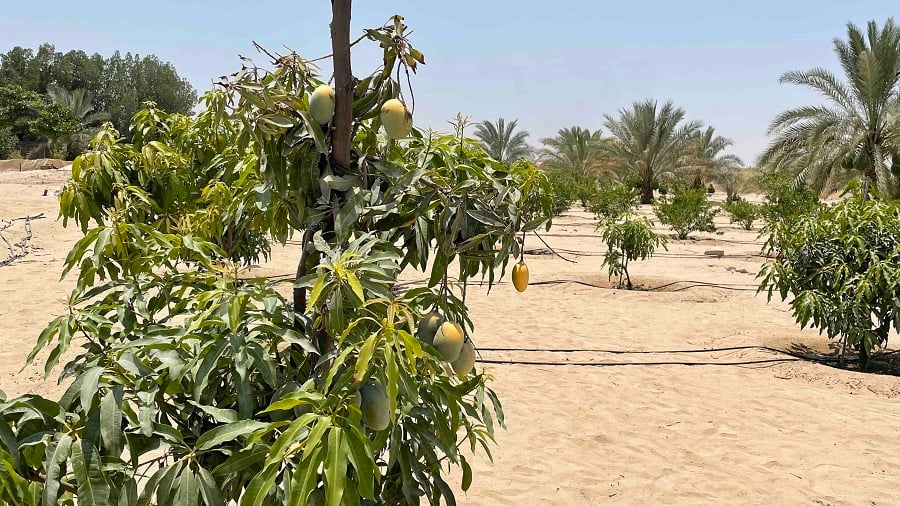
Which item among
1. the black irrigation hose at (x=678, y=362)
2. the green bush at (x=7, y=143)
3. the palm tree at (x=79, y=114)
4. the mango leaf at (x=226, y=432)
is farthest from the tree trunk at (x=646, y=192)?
the green bush at (x=7, y=143)

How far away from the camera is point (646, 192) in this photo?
2498cm

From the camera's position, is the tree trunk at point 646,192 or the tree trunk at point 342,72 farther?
the tree trunk at point 646,192

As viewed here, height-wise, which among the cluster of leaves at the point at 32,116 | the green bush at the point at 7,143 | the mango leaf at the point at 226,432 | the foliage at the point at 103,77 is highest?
the foliage at the point at 103,77

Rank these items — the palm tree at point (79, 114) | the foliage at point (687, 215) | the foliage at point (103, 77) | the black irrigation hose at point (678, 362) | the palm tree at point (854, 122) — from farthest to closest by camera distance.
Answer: the foliage at point (103, 77) → the palm tree at point (79, 114) → the foliage at point (687, 215) → the palm tree at point (854, 122) → the black irrigation hose at point (678, 362)

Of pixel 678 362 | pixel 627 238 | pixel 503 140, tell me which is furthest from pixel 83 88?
pixel 678 362

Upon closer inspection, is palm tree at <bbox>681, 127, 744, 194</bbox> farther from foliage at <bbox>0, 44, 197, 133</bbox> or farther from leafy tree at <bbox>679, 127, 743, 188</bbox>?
foliage at <bbox>0, 44, 197, 133</bbox>

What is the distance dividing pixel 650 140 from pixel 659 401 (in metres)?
20.4

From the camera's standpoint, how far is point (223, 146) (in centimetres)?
388

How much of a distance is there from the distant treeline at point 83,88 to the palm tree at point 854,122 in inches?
1082

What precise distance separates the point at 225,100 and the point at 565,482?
8.76 feet

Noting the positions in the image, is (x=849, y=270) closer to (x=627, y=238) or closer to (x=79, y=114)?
(x=627, y=238)

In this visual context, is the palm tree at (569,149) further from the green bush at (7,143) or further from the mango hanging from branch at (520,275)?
the mango hanging from branch at (520,275)

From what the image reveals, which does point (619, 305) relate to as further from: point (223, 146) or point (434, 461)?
point (434, 461)

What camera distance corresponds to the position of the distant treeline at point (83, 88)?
29.0 m
